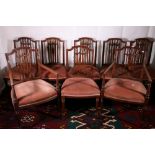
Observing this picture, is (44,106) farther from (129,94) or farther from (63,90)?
(129,94)

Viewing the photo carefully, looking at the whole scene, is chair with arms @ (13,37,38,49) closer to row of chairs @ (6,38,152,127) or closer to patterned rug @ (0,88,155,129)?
row of chairs @ (6,38,152,127)

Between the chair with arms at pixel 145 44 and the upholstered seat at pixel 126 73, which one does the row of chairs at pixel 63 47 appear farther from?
the upholstered seat at pixel 126 73

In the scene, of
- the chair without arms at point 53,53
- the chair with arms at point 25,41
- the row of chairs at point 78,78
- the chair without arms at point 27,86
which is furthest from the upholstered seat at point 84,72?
the chair with arms at point 25,41

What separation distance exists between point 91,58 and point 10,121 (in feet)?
4.60

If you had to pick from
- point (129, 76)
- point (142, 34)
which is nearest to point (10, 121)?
point (129, 76)

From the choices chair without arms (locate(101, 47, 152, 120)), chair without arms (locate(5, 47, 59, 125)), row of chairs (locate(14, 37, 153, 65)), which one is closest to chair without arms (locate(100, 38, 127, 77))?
row of chairs (locate(14, 37, 153, 65))

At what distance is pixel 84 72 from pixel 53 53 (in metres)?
0.59

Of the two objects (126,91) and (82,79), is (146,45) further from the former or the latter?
(82,79)

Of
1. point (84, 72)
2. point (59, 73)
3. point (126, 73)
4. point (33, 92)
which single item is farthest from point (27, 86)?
point (126, 73)

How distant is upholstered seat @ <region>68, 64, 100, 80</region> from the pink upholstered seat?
17.6 inches

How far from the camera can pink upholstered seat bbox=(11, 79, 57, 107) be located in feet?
7.18

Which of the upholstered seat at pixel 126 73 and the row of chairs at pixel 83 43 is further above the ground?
the row of chairs at pixel 83 43

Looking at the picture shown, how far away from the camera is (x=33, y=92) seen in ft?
7.48

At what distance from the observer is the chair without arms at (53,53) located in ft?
9.66
